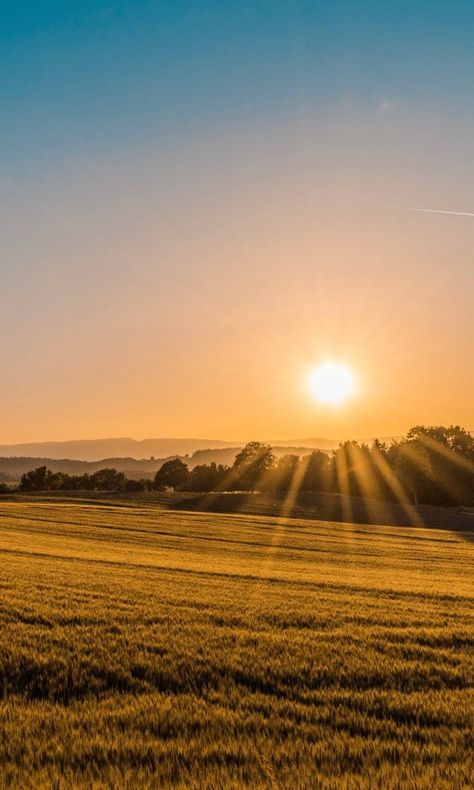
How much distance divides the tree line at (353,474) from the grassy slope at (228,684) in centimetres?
8214

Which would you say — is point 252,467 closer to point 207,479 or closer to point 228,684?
point 207,479

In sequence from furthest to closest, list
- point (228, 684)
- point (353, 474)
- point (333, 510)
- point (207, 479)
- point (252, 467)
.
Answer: point (252, 467) → point (207, 479) → point (353, 474) → point (333, 510) → point (228, 684)

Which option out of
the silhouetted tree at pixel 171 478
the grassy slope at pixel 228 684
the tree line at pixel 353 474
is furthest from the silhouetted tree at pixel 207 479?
the grassy slope at pixel 228 684

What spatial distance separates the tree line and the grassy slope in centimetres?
8214

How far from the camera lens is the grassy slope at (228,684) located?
5535 millimetres

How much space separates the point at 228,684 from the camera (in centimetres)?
776

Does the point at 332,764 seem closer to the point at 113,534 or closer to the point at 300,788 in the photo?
the point at 300,788

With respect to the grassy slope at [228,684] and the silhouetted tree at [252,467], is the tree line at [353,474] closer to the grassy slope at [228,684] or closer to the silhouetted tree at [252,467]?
the silhouetted tree at [252,467]

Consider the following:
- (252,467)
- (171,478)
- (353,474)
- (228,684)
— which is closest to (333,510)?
(353,474)

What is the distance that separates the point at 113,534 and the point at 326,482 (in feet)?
258

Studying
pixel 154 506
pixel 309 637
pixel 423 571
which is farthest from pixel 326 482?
pixel 309 637

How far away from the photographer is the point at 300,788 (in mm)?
5113

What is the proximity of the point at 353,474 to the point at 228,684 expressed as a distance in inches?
4253

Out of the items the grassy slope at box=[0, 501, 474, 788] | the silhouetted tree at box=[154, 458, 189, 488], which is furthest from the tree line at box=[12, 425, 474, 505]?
the grassy slope at box=[0, 501, 474, 788]
